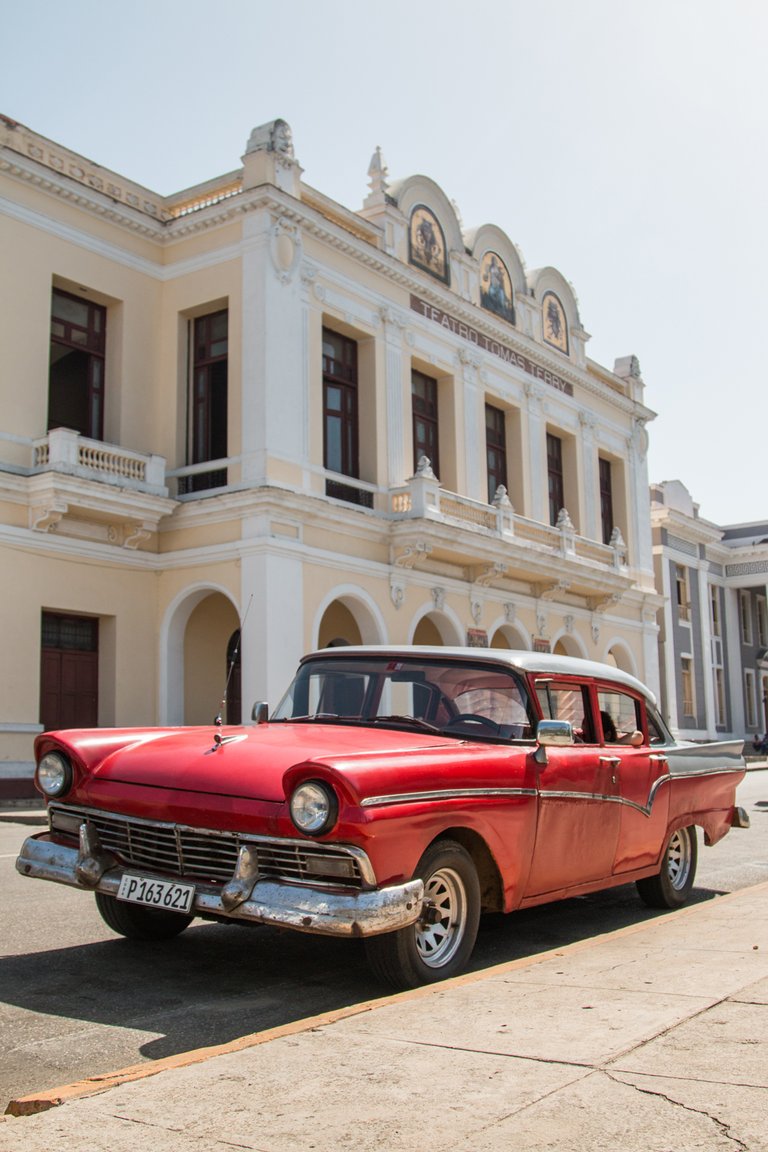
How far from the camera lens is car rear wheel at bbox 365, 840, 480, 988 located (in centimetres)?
507

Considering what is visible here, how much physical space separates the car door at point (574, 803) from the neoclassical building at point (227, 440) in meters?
12.5

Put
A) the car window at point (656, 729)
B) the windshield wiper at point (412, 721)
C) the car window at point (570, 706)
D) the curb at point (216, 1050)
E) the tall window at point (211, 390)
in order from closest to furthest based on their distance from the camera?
the curb at point (216, 1050) < the windshield wiper at point (412, 721) < the car window at point (570, 706) < the car window at point (656, 729) < the tall window at point (211, 390)

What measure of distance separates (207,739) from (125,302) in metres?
16.6

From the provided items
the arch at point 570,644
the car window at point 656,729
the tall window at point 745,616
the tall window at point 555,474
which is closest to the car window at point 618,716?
the car window at point 656,729

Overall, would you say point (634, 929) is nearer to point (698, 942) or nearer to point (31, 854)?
point (698, 942)

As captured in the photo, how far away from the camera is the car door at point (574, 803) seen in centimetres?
619

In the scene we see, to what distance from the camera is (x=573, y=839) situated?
6.47 metres

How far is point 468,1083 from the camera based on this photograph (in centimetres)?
348

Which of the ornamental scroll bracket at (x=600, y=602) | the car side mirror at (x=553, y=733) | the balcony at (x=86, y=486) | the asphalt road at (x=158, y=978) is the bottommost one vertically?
the asphalt road at (x=158, y=978)

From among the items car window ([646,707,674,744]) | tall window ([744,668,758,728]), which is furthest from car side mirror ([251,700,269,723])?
tall window ([744,668,758,728])

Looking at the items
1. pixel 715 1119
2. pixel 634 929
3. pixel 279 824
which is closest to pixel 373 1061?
pixel 715 1119

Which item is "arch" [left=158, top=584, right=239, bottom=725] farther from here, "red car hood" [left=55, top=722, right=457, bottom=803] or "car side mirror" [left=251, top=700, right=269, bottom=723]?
"red car hood" [left=55, top=722, right=457, bottom=803]

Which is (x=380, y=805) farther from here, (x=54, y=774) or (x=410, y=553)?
(x=410, y=553)

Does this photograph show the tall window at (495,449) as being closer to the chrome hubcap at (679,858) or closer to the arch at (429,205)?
the arch at (429,205)
